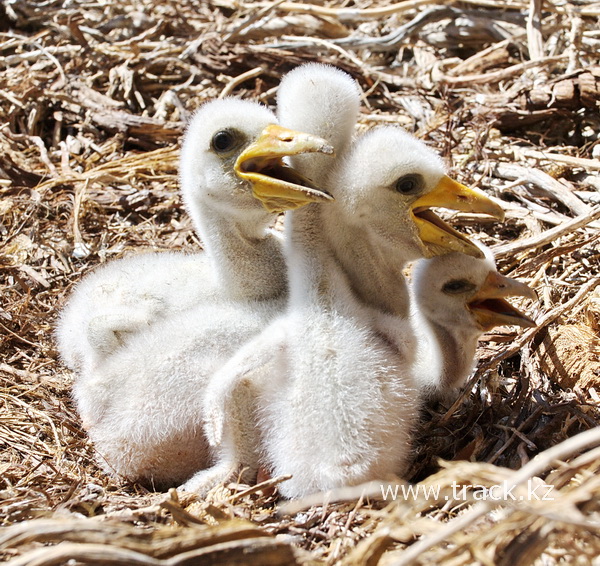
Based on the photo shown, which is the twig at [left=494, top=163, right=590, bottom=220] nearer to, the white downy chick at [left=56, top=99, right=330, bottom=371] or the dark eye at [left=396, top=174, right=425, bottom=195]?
the dark eye at [left=396, top=174, right=425, bottom=195]

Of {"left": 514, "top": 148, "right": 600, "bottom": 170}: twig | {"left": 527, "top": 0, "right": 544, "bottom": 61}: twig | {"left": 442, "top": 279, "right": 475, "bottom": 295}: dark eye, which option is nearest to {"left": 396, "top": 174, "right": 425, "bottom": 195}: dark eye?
{"left": 442, "top": 279, "right": 475, "bottom": 295}: dark eye

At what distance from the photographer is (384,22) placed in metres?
5.09

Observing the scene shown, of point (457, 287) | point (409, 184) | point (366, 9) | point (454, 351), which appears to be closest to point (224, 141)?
point (409, 184)

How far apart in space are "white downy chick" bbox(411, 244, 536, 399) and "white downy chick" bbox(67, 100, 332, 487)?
1.67ft

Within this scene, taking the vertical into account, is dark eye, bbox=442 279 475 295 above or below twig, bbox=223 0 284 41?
below

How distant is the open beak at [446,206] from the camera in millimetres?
2441

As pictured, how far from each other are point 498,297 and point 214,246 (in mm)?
966

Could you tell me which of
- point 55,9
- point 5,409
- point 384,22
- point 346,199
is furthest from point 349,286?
point 55,9

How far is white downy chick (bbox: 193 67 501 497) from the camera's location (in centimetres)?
226

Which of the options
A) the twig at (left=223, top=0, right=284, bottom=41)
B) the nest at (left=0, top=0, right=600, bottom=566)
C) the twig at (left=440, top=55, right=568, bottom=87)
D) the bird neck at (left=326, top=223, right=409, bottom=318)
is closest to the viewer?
the nest at (left=0, top=0, right=600, bottom=566)

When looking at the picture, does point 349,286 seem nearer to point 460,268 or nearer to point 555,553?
point 460,268

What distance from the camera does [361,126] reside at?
4.14 meters

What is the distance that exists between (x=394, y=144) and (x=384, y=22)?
2976 mm

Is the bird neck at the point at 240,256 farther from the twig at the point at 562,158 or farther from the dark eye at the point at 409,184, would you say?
the twig at the point at 562,158
